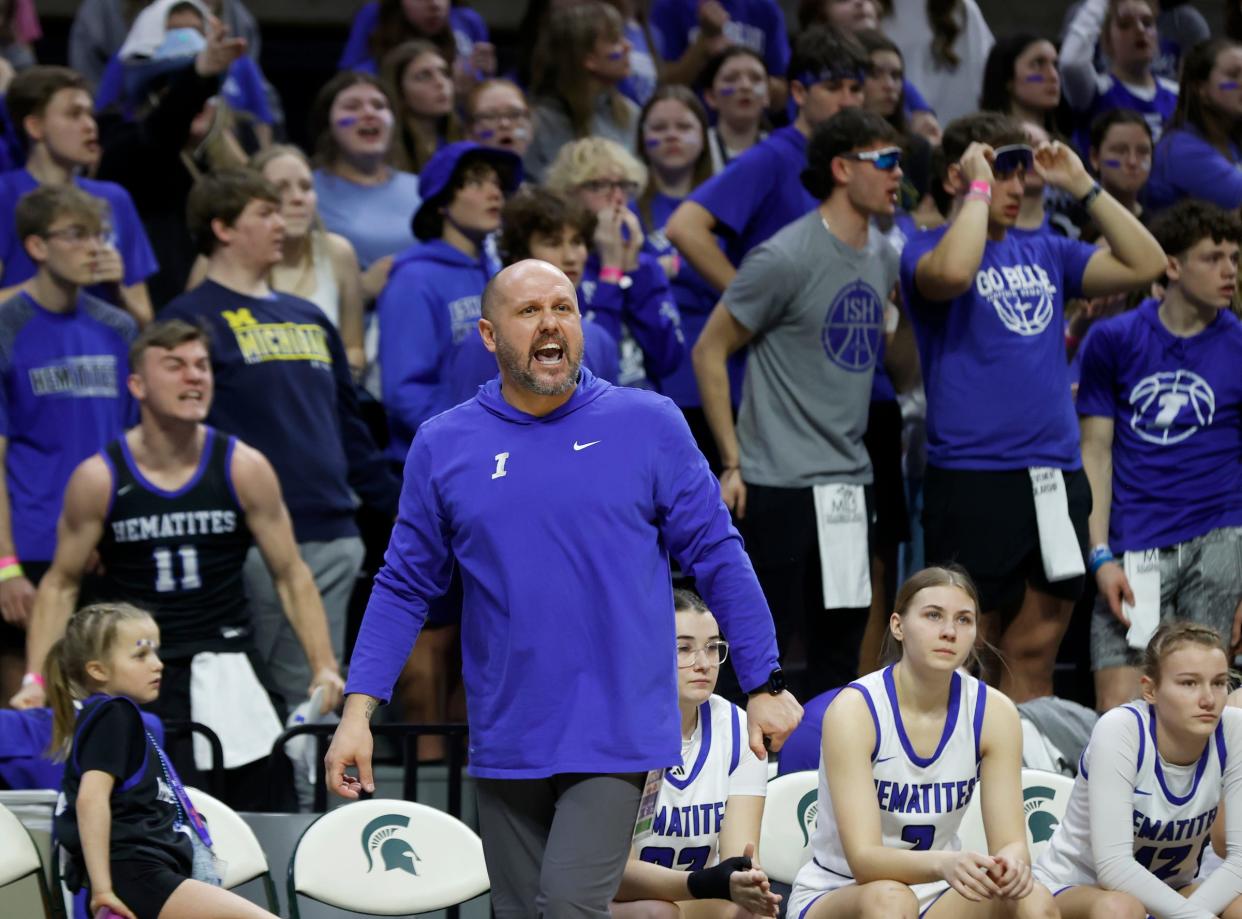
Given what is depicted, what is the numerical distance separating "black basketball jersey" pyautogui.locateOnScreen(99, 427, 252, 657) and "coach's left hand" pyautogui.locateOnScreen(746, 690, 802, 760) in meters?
2.72

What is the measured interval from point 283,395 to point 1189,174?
4.29 metres

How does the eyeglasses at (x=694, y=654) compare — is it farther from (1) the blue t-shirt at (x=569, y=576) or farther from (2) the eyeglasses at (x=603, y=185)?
(2) the eyeglasses at (x=603, y=185)


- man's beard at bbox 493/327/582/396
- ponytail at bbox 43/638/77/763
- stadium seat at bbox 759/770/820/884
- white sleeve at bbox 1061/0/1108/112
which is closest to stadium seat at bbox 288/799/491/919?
ponytail at bbox 43/638/77/763

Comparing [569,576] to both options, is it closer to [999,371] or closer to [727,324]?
[727,324]

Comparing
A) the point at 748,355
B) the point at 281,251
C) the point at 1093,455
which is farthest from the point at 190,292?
the point at 1093,455

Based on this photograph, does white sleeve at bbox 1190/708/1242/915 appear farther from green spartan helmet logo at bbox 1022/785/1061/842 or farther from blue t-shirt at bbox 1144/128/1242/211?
blue t-shirt at bbox 1144/128/1242/211

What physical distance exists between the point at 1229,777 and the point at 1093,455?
70.2 inches

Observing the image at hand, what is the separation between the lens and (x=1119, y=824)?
16.0ft

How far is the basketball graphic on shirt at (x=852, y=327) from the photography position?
626 centimetres

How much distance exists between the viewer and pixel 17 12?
A: 912cm

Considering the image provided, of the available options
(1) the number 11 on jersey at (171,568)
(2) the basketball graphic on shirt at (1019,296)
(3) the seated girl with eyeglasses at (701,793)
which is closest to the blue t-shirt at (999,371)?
(2) the basketball graphic on shirt at (1019,296)

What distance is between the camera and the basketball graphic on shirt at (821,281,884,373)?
20.5ft

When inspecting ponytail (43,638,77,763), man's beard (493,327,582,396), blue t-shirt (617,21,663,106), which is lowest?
ponytail (43,638,77,763)

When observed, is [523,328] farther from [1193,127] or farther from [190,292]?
[1193,127]
